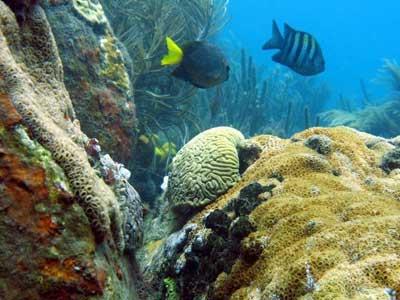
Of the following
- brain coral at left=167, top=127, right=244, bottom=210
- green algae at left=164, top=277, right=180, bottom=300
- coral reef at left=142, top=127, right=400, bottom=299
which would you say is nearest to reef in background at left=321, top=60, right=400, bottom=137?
coral reef at left=142, top=127, right=400, bottom=299

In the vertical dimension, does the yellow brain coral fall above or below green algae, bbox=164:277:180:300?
above

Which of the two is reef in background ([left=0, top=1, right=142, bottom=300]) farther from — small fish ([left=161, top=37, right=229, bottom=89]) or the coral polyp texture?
small fish ([left=161, top=37, right=229, bottom=89])

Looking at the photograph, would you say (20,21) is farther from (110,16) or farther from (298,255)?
(110,16)

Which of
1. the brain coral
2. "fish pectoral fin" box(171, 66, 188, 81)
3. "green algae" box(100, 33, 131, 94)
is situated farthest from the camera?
"fish pectoral fin" box(171, 66, 188, 81)

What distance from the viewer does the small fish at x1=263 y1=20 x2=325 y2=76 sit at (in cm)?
495

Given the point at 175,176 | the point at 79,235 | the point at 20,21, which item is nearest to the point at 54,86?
the point at 20,21

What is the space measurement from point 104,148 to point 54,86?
1709mm

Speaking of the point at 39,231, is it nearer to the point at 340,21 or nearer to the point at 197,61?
the point at 197,61

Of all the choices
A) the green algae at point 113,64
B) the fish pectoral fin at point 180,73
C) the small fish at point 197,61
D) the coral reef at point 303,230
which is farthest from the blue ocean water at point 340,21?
the coral reef at point 303,230

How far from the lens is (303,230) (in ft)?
7.17

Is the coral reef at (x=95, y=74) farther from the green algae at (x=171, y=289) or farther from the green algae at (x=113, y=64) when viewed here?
the green algae at (x=171, y=289)

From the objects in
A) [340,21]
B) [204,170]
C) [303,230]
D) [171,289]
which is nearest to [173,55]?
[204,170]

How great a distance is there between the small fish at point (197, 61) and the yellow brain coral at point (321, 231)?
1.43m

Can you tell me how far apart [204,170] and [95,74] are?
156 cm
